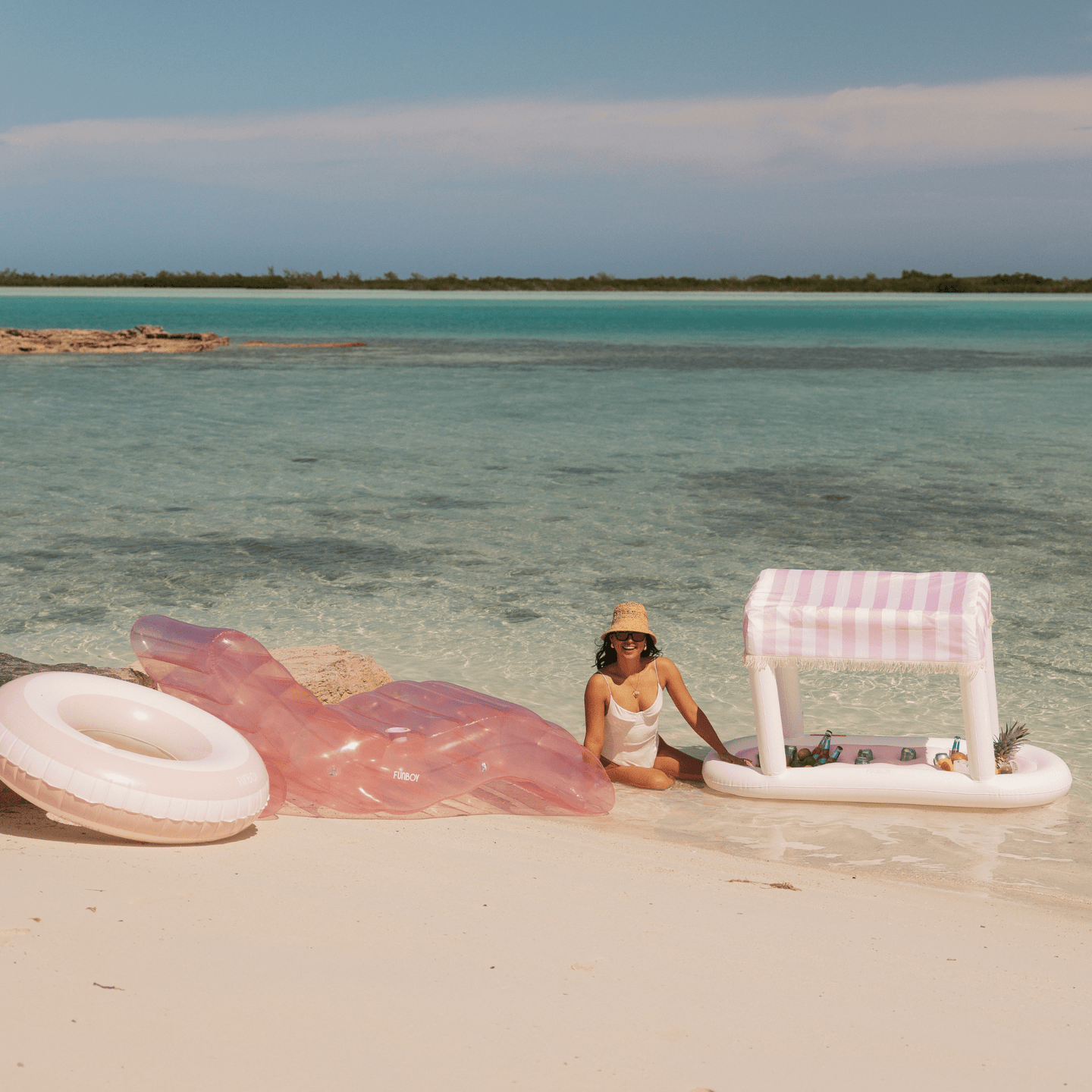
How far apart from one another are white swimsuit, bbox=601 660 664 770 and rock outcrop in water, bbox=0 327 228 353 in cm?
3082

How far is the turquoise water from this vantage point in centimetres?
617

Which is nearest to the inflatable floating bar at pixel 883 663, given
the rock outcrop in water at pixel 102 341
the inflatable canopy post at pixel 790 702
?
the inflatable canopy post at pixel 790 702

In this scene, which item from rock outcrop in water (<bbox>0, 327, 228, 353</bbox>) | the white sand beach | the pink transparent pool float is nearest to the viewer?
the white sand beach

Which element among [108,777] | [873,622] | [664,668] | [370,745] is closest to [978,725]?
[873,622]

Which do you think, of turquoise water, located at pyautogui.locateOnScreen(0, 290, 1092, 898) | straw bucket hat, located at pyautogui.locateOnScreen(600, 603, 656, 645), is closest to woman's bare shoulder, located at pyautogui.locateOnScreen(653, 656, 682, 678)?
straw bucket hat, located at pyautogui.locateOnScreen(600, 603, 656, 645)

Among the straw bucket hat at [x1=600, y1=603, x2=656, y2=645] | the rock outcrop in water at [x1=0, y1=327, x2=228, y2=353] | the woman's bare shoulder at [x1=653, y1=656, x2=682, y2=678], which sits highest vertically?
the rock outcrop in water at [x1=0, y1=327, x2=228, y2=353]

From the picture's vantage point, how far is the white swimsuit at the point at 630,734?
519 centimetres

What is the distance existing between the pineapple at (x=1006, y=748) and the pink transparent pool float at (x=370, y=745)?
1.74m

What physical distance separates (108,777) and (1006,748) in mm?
3728

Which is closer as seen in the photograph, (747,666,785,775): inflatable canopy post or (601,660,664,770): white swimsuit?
(747,666,785,775): inflatable canopy post

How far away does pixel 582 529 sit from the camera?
433 inches

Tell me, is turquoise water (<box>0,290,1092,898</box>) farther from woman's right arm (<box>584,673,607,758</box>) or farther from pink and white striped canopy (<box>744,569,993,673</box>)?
pink and white striped canopy (<box>744,569,993,673</box>)

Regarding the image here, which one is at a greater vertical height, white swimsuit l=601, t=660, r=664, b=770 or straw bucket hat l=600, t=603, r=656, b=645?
straw bucket hat l=600, t=603, r=656, b=645

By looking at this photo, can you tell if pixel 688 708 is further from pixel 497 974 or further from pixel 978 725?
pixel 497 974
